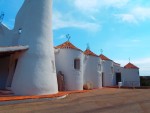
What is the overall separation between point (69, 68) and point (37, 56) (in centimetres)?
656

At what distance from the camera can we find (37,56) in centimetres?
1884

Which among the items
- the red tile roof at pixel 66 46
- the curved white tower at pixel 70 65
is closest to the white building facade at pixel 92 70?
the red tile roof at pixel 66 46

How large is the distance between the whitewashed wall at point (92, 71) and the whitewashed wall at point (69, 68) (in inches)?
123

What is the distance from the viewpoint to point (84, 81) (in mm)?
28016

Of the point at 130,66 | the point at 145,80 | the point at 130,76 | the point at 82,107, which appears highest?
the point at 130,66

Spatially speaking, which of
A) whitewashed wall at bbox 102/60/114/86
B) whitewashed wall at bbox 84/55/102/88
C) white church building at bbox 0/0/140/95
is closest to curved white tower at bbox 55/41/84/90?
white church building at bbox 0/0/140/95

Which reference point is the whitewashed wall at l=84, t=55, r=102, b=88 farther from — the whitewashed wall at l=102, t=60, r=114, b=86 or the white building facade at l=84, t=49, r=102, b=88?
the whitewashed wall at l=102, t=60, r=114, b=86

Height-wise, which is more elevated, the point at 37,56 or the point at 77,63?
the point at 37,56

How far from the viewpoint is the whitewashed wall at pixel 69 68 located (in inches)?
963

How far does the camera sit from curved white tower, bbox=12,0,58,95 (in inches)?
715

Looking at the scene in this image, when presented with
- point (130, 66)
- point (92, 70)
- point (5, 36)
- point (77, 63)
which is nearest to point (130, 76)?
point (130, 66)

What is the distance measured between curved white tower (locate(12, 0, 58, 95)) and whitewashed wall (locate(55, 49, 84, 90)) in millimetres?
4438

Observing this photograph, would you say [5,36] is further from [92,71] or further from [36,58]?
[92,71]

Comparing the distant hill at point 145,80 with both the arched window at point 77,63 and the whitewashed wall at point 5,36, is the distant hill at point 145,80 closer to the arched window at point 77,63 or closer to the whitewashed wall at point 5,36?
the arched window at point 77,63
